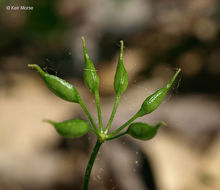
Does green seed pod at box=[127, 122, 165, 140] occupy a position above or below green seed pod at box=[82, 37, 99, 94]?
below

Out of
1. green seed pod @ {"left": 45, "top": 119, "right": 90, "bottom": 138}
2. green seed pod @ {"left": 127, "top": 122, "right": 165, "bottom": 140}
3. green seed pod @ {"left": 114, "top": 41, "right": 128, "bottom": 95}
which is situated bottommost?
green seed pod @ {"left": 127, "top": 122, "right": 165, "bottom": 140}

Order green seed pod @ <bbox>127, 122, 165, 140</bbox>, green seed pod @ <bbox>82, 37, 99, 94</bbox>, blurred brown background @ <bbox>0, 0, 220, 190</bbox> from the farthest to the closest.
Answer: blurred brown background @ <bbox>0, 0, 220, 190</bbox> → green seed pod @ <bbox>82, 37, 99, 94</bbox> → green seed pod @ <bbox>127, 122, 165, 140</bbox>

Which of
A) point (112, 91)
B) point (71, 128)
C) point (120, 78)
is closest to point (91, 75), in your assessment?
point (120, 78)

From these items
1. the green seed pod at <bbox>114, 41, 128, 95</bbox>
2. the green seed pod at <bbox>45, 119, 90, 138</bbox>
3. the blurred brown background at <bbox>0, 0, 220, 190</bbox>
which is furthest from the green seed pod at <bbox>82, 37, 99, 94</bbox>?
the blurred brown background at <bbox>0, 0, 220, 190</bbox>

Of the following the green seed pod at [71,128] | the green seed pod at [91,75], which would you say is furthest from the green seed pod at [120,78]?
the green seed pod at [71,128]

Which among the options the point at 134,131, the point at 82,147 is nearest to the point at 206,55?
the point at 82,147

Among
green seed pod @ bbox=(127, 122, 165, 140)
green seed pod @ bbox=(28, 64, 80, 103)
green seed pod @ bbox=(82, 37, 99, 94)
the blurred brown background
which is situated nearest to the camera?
green seed pod @ bbox=(127, 122, 165, 140)

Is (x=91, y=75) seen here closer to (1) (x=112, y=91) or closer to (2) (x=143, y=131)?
(2) (x=143, y=131)

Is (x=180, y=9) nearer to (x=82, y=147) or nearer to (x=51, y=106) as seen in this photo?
(x=51, y=106)

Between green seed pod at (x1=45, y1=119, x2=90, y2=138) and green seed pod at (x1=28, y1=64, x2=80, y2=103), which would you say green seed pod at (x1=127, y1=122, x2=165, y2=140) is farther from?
green seed pod at (x1=28, y1=64, x2=80, y2=103)
